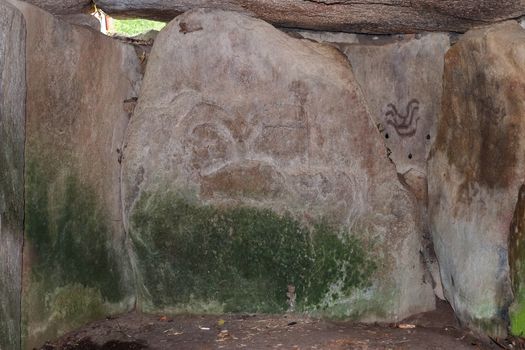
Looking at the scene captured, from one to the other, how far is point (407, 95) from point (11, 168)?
2.22 meters

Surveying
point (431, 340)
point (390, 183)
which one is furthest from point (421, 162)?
point (431, 340)

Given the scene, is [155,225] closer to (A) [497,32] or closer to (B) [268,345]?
(B) [268,345]

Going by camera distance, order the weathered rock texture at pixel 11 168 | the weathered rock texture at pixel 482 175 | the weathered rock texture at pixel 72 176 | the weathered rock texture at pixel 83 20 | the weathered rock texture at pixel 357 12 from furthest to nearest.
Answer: the weathered rock texture at pixel 83 20 → the weathered rock texture at pixel 357 12 → the weathered rock texture at pixel 482 175 → the weathered rock texture at pixel 72 176 → the weathered rock texture at pixel 11 168

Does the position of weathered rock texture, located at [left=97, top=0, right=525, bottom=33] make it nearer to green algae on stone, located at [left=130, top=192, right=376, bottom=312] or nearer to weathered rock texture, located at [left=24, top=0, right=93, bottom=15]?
weathered rock texture, located at [left=24, top=0, right=93, bottom=15]

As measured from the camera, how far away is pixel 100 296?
146 inches

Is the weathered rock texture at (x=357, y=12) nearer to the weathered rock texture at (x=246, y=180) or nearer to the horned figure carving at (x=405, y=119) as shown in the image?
the weathered rock texture at (x=246, y=180)

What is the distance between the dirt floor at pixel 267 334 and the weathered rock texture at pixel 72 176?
124 millimetres

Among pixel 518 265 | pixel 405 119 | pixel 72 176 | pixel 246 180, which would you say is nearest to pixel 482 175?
pixel 518 265

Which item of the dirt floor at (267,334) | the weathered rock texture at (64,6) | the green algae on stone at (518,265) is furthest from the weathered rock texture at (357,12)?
the dirt floor at (267,334)

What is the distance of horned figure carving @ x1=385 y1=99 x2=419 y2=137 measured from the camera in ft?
13.4

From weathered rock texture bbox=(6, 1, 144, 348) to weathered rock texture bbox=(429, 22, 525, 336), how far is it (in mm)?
1718

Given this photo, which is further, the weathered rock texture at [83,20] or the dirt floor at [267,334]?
the weathered rock texture at [83,20]

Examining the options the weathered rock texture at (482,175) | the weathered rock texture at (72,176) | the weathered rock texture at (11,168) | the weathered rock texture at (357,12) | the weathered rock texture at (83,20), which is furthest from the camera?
the weathered rock texture at (83,20)

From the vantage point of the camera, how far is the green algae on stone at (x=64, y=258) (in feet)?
10.4
